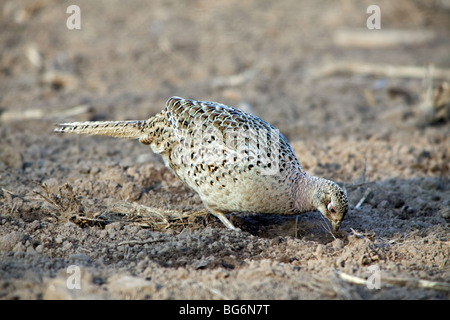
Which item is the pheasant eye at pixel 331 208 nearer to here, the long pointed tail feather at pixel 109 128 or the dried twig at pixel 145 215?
the dried twig at pixel 145 215

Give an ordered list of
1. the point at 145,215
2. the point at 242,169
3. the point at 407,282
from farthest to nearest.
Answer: the point at 145,215 < the point at 242,169 < the point at 407,282

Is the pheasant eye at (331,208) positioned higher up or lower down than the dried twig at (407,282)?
higher up

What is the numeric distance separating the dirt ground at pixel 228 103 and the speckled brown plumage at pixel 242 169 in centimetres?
35

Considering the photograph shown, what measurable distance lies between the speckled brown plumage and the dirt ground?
35 cm

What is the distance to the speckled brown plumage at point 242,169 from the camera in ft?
17.1

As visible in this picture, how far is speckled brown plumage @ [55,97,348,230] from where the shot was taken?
5.21 m

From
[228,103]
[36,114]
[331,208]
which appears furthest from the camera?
[228,103]

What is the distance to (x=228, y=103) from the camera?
31.2 ft

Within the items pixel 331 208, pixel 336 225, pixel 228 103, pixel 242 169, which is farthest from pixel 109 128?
pixel 228 103

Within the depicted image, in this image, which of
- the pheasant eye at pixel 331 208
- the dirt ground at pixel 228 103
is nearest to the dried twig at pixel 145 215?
the dirt ground at pixel 228 103

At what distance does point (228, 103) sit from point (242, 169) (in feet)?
14.8

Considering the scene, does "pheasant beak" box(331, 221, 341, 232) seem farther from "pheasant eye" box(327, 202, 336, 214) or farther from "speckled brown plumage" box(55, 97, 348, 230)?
"pheasant eye" box(327, 202, 336, 214)

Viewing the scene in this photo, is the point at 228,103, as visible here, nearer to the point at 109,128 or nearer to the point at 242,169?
the point at 109,128
